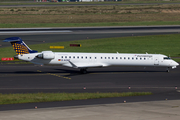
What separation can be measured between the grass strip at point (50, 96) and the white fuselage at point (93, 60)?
11.2 metres

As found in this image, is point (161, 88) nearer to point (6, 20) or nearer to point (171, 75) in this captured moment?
point (171, 75)

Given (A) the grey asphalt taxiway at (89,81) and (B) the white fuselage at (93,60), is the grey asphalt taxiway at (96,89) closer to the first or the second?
(A) the grey asphalt taxiway at (89,81)

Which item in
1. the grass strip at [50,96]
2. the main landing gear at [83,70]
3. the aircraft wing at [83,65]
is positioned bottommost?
the grass strip at [50,96]

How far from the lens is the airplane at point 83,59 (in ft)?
130

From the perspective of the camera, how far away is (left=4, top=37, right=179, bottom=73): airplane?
39.6m

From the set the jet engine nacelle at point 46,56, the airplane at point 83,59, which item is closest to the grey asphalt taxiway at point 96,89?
the airplane at point 83,59

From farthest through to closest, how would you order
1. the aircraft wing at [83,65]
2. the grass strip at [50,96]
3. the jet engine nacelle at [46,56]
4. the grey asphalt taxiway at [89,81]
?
the aircraft wing at [83,65], the jet engine nacelle at [46,56], the grey asphalt taxiway at [89,81], the grass strip at [50,96]

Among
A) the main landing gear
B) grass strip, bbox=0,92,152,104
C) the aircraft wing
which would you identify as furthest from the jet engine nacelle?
grass strip, bbox=0,92,152,104

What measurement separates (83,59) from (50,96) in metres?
13.3

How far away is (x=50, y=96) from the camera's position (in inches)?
1089

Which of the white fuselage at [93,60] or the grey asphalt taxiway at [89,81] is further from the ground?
the white fuselage at [93,60]

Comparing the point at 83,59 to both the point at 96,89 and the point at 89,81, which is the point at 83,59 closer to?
the point at 89,81

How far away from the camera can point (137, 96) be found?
1104 inches

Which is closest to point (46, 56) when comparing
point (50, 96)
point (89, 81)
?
point (89, 81)
